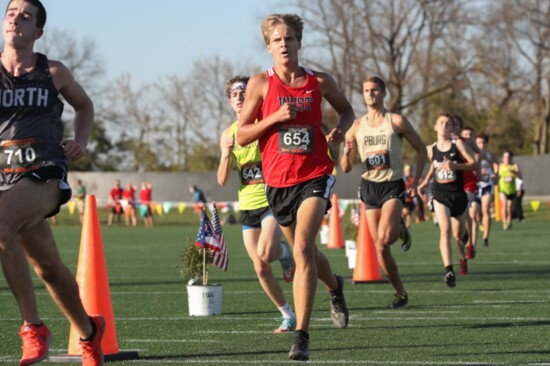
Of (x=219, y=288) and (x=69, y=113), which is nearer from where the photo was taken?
(x=219, y=288)

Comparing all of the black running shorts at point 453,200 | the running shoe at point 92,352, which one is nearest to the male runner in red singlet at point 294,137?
the running shoe at point 92,352

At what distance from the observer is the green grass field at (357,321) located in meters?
8.20

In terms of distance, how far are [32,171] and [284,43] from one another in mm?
2160

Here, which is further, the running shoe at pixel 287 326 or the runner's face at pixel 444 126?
the runner's face at pixel 444 126

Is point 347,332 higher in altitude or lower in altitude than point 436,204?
lower

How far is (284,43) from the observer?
821cm

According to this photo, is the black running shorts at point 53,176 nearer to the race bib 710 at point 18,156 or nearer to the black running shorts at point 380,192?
the race bib 710 at point 18,156

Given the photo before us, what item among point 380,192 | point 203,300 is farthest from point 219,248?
point 380,192

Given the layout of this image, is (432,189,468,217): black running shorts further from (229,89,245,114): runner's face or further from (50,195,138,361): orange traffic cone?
(50,195,138,361): orange traffic cone

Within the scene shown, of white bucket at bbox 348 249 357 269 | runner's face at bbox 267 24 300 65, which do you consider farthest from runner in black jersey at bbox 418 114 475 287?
runner's face at bbox 267 24 300 65

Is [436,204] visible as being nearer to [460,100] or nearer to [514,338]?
[514,338]

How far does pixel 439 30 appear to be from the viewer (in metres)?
60.1

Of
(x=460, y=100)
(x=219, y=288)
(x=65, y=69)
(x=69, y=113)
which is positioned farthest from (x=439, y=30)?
(x=65, y=69)

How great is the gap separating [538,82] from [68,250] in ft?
148
